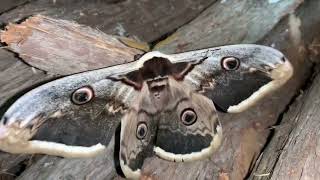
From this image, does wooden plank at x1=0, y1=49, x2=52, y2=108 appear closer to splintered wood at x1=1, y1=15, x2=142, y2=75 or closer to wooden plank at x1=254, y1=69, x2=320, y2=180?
splintered wood at x1=1, y1=15, x2=142, y2=75

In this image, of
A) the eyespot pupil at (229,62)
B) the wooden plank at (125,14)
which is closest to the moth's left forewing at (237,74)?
the eyespot pupil at (229,62)

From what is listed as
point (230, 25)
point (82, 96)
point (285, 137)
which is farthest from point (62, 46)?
point (285, 137)

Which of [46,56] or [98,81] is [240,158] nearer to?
[98,81]

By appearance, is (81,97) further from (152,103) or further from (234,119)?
(234,119)

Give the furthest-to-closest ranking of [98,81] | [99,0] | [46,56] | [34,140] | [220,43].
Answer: [99,0]
[220,43]
[46,56]
[98,81]
[34,140]

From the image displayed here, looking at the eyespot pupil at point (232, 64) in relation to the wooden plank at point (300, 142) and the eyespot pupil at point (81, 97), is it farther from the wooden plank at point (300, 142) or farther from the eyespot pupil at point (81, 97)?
the eyespot pupil at point (81, 97)

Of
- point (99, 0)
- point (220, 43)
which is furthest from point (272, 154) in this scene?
point (99, 0)
